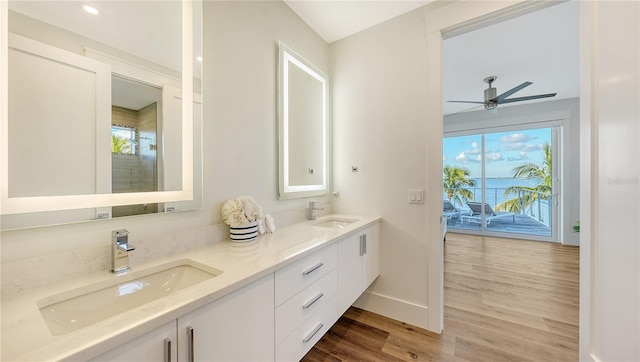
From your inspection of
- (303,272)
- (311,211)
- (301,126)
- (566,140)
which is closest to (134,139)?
(303,272)

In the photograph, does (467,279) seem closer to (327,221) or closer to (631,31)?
(327,221)

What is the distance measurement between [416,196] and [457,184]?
420 centimetres

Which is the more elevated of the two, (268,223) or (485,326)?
(268,223)

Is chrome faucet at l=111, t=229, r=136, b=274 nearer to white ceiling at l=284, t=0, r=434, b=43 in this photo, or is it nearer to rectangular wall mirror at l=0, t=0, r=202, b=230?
rectangular wall mirror at l=0, t=0, r=202, b=230

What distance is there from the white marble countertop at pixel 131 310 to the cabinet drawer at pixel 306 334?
374mm

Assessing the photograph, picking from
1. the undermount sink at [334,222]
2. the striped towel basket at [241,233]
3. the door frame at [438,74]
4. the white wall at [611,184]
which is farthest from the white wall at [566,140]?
the striped towel basket at [241,233]

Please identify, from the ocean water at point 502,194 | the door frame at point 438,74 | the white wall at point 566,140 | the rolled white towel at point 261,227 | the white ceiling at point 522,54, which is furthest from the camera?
the ocean water at point 502,194

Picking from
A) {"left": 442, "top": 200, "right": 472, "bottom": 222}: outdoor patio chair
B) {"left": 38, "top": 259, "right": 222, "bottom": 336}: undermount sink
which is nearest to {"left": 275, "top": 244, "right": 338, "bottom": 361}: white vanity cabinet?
{"left": 38, "top": 259, "right": 222, "bottom": 336}: undermount sink

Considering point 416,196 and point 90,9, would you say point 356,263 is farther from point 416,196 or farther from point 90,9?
point 90,9

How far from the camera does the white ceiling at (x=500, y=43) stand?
75.4 inches

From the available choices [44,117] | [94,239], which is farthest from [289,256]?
[44,117]

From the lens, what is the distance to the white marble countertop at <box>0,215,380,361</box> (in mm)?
500

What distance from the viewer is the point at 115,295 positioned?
0.85 metres

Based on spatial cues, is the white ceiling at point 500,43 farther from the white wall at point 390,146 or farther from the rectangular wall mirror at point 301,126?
the rectangular wall mirror at point 301,126
